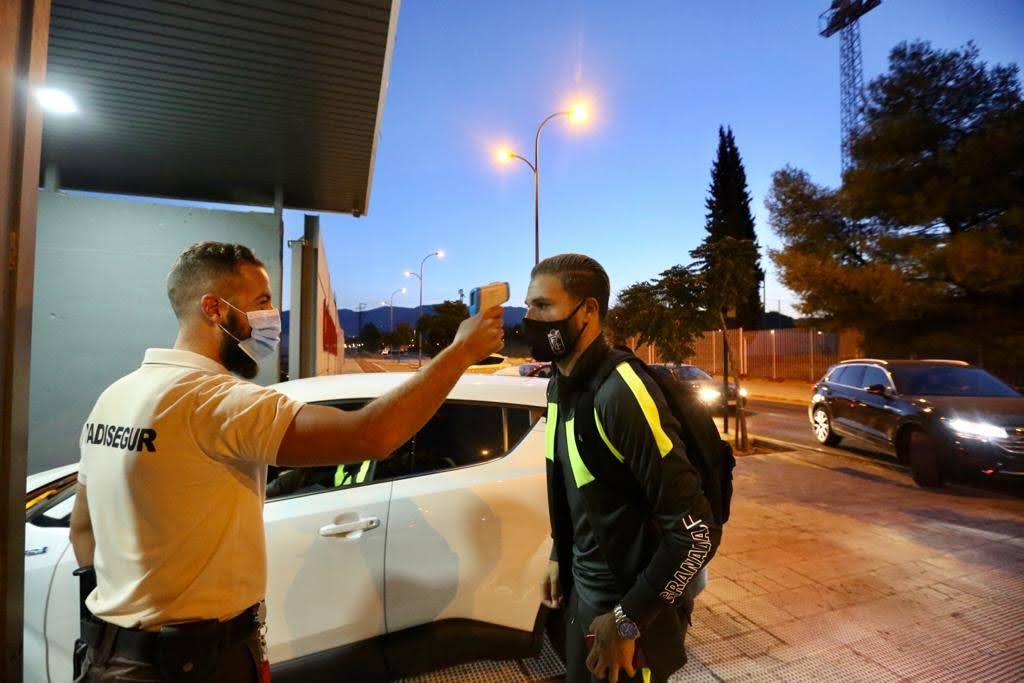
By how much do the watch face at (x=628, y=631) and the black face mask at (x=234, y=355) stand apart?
1.26 metres

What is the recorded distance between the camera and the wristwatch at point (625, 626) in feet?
4.75

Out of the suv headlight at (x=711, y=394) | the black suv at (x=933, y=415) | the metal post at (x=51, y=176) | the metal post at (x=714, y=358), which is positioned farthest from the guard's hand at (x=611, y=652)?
the metal post at (x=714, y=358)

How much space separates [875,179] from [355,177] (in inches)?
688

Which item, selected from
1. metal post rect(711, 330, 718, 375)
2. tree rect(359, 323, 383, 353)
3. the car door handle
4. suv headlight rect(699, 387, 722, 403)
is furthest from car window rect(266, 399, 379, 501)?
tree rect(359, 323, 383, 353)

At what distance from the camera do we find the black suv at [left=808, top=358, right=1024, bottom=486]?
6.00m

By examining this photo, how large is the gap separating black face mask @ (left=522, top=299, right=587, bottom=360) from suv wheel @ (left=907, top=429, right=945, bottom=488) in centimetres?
693

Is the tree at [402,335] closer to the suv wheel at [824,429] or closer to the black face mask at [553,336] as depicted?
the suv wheel at [824,429]

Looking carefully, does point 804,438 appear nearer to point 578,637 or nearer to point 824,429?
point 824,429

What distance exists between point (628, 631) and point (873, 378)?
28.4 feet

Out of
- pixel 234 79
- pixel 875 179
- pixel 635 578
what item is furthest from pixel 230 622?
pixel 875 179

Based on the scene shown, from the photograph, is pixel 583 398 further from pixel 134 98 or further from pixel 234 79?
pixel 134 98

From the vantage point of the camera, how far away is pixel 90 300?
6320mm

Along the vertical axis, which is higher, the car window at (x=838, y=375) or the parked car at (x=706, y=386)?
the car window at (x=838, y=375)

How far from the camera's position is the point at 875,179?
1714 centimetres
